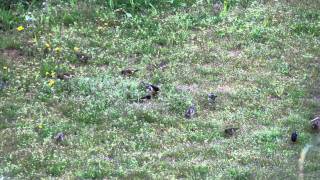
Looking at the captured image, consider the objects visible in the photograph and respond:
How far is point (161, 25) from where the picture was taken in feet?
39.7

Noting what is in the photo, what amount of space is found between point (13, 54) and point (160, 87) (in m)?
2.97

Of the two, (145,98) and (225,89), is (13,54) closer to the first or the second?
(145,98)

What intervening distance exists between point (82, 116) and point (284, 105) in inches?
128

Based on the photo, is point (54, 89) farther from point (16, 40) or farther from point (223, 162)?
point (223, 162)

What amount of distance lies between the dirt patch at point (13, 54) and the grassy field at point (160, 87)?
0.06ft

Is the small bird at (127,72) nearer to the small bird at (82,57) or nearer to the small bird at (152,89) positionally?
the small bird at (152,89)

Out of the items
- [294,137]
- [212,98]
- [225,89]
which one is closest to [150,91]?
[212,98]

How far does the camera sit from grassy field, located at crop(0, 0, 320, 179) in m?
7.79

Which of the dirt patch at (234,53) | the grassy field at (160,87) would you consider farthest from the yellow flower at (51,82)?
the dirt patch at (234,53)

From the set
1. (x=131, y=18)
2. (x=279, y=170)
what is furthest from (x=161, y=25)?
(x=279, y=170)

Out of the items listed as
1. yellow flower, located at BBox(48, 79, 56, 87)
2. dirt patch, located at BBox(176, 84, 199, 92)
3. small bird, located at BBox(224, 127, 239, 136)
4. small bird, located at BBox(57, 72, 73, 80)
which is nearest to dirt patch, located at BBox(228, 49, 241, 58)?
dirt patch, located at BBox(176, 84, 199, 92)

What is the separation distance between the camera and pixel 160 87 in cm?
992

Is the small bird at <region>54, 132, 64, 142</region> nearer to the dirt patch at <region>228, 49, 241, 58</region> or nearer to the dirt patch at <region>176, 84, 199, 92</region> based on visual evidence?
the dirt patch at <region>176, 84, 199, 92</region>

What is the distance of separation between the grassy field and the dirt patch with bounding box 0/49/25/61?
19 mm
